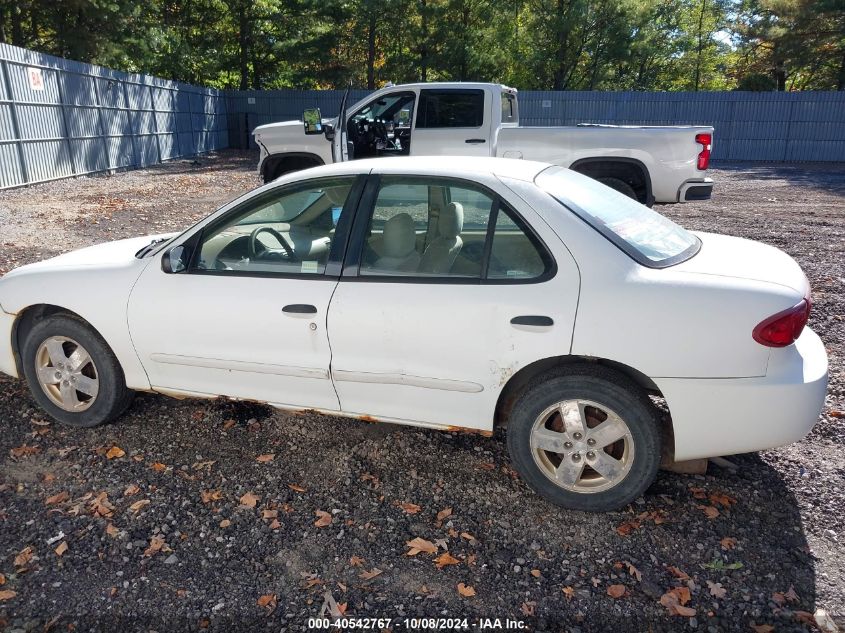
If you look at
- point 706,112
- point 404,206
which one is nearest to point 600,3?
point 706,112

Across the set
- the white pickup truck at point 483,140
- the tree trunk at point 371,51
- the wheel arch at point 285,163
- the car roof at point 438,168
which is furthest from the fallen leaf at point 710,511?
the tree trunk at point 371,51

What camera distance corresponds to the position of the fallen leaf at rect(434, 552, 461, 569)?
2975mm

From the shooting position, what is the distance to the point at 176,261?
375 centimetres

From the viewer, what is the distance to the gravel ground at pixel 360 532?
272cm

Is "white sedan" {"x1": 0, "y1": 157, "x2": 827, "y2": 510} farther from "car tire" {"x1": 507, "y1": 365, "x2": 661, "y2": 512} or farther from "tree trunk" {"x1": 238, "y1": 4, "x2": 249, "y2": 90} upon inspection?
"tree trunk" {"x1": 238, "y1": 4, "x2": 249, "y2": 90}

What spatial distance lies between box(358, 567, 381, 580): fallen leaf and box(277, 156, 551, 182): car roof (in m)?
1.92

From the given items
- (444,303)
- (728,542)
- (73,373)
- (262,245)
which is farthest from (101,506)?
(728,542)

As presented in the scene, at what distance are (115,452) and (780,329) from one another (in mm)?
3504

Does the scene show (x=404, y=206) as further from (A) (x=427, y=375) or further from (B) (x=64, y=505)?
(B) (x=64, y=505)

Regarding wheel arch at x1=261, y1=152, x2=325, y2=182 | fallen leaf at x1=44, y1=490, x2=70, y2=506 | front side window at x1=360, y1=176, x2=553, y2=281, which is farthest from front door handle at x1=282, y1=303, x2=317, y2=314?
wheel arch at x1=261, y1=152, x2=325, y2=182

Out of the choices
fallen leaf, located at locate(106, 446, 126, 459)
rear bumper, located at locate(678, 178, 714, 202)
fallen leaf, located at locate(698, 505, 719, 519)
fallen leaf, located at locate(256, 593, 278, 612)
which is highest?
rear bumper, located at locate(678, 178, 714, 202)

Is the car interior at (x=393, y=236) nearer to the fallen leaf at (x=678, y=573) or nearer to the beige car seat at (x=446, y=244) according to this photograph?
the beige car seat at (x=446, y=244)

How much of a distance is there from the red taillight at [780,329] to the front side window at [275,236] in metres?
2.08

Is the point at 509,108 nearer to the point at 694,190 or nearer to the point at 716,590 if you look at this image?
the point at 694,190
